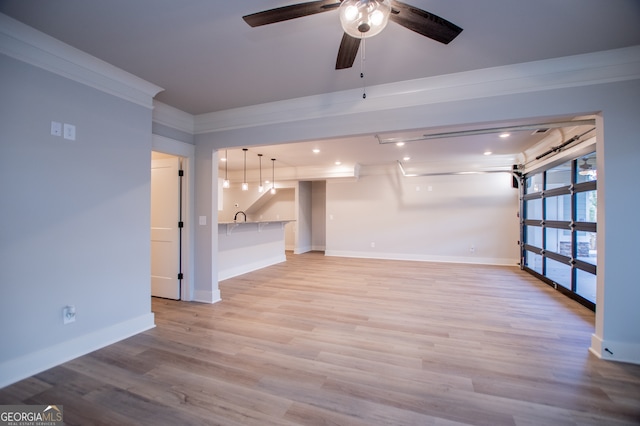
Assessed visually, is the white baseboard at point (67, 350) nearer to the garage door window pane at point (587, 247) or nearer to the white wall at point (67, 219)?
the white wall at point (67, 219)

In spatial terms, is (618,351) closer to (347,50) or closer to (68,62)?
(347,50)

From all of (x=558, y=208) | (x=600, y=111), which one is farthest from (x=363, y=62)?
(x=558, y=208)

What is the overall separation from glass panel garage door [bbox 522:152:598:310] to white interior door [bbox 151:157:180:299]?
18.2 feet

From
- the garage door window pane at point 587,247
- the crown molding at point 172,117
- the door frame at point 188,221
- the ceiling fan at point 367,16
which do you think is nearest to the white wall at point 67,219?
the crown molding at point 172,117

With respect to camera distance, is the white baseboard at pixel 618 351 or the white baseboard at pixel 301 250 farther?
the white baseboard at pixel 301 250

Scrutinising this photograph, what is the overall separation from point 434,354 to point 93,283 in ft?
10.3

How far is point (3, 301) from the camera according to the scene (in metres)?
1.84

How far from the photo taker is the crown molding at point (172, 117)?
319 cm

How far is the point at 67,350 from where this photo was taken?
7.14ft

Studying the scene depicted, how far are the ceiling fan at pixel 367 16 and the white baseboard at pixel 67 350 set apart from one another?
289cm

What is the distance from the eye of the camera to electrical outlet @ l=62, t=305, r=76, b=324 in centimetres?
216

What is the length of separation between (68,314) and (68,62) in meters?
2.14

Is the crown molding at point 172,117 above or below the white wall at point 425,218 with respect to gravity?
above

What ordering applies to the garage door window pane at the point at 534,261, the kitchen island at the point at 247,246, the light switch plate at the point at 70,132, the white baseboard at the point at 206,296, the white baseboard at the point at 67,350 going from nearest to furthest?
1. the white baseboard at the point at 67,350
2. the light switch plate at the point at 70,132
3. the white baseboard at the point at 206,296
4. the kitchen island at the point at 247,246
5. the garage door window pane at the point at 534,261
